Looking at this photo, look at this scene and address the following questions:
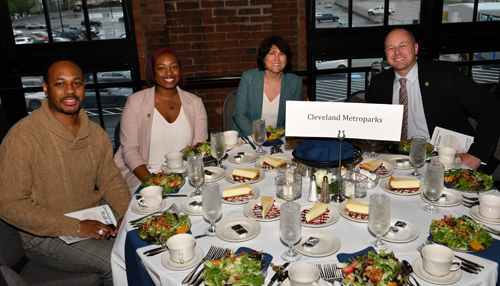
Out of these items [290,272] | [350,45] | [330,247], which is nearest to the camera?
[290,272]

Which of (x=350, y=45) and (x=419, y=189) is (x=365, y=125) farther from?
(x=350, y=45)

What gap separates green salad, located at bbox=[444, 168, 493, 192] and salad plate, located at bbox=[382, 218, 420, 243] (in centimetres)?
46

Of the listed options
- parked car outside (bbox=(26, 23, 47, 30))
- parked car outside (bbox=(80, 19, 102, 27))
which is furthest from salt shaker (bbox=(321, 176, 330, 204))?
parked car outside (bbox=(26, 23, 47, 30))

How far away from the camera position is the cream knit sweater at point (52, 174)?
1.96 meters

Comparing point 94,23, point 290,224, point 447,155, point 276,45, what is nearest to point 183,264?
point 290,224

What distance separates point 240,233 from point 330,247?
1.12ft

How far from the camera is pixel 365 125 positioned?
5.81 ft

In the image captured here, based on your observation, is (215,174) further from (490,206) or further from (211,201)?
(490,206)

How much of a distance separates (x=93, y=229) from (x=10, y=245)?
0.36 m

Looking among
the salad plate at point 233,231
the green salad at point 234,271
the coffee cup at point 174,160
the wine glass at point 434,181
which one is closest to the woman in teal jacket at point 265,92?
the coffee cup at point 174,160

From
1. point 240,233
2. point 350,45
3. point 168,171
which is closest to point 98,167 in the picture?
point 168,171

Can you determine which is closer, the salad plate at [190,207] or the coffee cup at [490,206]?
the coffee cup at [490,206]

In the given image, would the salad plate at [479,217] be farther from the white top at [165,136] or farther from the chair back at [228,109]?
the chair back at [228,109]

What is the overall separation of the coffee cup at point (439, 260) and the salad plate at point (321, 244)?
28 cm
